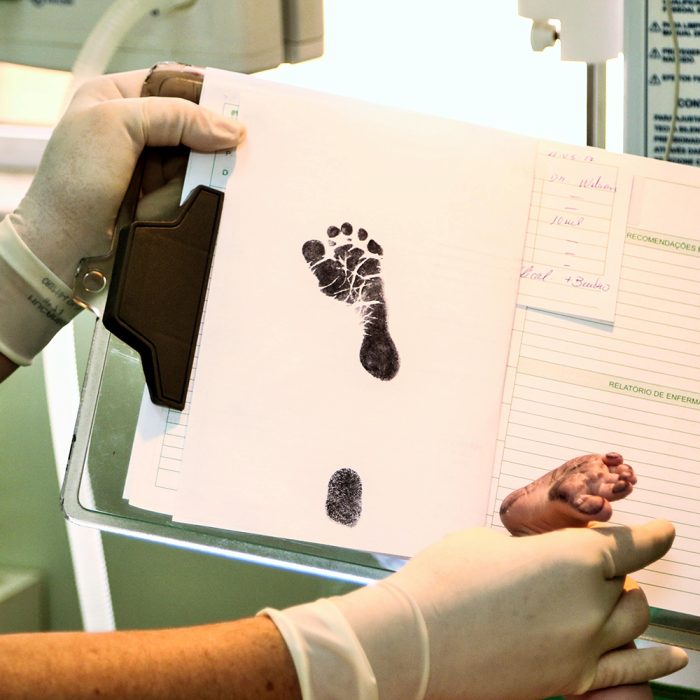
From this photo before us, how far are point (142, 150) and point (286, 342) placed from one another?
269 mm

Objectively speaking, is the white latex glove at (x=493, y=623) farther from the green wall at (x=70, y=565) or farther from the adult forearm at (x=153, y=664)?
the green wall at (x=70, y=565)

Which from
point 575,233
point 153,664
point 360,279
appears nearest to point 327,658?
point 153,664

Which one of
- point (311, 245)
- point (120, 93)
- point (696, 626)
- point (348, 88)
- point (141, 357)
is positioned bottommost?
point (696, 626)

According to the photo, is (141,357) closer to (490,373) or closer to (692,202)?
(490,373)

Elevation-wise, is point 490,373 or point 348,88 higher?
point 348,88

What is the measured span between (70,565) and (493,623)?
89cm

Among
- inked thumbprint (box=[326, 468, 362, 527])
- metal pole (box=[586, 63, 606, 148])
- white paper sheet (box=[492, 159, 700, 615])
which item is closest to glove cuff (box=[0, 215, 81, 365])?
inked thumbprint (box=[326, 468, 362, 527])

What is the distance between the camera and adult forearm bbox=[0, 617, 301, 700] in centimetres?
58

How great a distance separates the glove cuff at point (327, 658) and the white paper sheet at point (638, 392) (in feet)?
0.82

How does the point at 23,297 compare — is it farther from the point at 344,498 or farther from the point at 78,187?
the point at 344,498

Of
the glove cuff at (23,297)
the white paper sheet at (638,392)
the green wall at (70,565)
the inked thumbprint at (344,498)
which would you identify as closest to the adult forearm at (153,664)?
the inked thumbprint at (344,498)

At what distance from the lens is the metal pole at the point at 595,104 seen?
1.13 metres

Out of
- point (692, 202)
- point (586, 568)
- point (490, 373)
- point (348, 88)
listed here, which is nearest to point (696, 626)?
point (586, 568)

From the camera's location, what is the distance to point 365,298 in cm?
88
